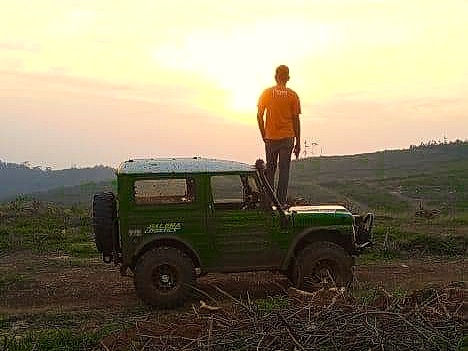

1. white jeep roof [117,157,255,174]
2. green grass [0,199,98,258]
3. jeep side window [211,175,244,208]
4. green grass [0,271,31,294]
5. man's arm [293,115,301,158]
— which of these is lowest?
green grass [0,271,31,294]

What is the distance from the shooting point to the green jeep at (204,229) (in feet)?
28.1

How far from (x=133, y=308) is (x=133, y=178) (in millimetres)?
1664

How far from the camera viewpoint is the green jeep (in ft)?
28.1

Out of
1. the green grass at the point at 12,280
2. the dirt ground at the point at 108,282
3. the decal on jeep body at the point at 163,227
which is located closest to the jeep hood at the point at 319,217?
the dirt ground at the point at 108,282

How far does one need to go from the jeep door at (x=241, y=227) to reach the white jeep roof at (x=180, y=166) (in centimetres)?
12

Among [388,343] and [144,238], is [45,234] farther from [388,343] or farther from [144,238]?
[388,343]

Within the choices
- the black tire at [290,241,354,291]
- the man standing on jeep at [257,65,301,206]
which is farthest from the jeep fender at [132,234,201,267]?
the man standing on jeep at [257,65,301,206]

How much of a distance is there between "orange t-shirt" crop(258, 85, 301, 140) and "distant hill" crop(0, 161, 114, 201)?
86.0 m

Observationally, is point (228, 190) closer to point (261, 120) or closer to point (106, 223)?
point (106, 223)

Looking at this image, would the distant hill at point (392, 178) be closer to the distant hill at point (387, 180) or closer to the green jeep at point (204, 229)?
the distant hill at point (387, 180)

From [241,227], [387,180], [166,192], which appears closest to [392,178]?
[387,180]

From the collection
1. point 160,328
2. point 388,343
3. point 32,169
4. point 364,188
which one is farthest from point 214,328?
point 32,169

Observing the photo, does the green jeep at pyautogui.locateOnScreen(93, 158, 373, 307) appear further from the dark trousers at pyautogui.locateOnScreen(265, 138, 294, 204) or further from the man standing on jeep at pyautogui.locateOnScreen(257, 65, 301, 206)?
the man standing on jeep at pyautogui.locateOnScreen(257, 65, 301, 206)

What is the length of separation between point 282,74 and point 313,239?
125 inches
